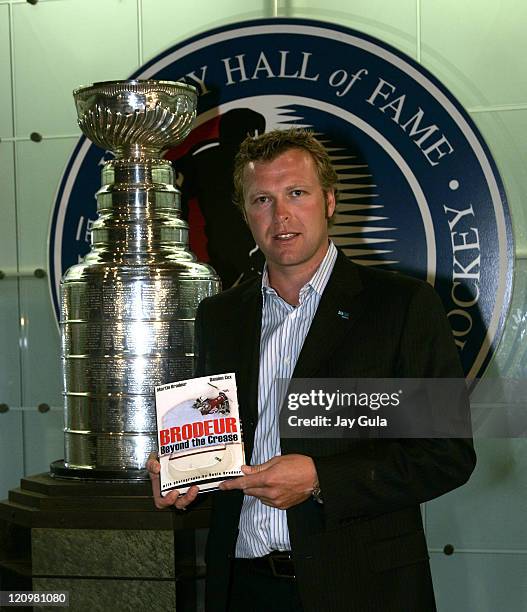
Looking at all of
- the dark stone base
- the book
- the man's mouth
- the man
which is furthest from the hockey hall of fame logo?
the book

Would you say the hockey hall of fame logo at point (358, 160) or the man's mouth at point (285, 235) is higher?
the hockey hall of fame logo at point (358, 160)

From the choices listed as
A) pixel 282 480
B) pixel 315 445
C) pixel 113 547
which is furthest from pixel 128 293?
pixel 282 480

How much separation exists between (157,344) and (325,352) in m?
0.77

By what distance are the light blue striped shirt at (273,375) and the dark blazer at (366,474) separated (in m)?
0.02

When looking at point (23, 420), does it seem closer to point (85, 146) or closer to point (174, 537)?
point (85, 146)

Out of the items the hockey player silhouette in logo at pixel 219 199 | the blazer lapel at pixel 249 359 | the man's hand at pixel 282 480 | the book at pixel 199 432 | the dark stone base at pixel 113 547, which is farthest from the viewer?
the hockey player silhouette in logo at pixel 219 199

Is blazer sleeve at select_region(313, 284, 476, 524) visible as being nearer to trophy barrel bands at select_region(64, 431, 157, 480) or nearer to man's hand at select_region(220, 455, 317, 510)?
man's hand at select_region(220, 455, 317, 510)

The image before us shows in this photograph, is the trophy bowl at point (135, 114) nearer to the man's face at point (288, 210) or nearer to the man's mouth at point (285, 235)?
the man's face at point (288, 210)

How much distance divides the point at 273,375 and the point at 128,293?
707 mm

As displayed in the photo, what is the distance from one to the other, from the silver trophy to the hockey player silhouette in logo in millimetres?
557

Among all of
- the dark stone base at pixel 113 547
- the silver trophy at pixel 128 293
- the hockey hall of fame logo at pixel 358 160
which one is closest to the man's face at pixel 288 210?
the silver trophy at pixel 128 293

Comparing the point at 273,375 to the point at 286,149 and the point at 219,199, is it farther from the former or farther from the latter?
the point at 219,199

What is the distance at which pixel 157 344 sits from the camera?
105 inches

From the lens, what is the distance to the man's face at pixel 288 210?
6.78ft
